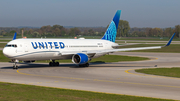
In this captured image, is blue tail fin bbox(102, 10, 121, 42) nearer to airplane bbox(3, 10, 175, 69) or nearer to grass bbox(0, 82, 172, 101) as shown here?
airplane bbox(3, 10, 175, 69)

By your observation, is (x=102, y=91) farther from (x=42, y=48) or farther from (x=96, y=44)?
(x=96, y=44)

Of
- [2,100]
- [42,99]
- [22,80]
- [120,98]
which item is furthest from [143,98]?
[22,80]

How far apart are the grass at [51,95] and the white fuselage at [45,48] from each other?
15.9 meters

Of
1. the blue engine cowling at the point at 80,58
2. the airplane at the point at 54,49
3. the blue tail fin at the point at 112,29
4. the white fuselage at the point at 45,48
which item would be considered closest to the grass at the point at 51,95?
the white fuselage at the point at 45,48

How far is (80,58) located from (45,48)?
530 cm

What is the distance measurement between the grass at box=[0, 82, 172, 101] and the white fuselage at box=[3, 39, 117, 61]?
15.9 metres

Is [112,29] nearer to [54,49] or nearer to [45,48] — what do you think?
[54,49]

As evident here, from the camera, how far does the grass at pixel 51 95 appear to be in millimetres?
19906

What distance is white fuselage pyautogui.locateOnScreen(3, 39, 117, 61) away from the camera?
40.0 meters

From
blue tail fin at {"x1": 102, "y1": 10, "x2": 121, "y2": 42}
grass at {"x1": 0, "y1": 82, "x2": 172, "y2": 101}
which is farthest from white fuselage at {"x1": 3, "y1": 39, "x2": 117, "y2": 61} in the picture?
grass at {"x1": 0, "y1": 82, "x2": 172, "y2": 101}

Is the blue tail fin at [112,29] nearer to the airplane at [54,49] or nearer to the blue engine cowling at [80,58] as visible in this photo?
the airplane at [54,49]

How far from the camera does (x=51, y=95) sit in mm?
21266

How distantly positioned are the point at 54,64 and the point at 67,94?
25399mm

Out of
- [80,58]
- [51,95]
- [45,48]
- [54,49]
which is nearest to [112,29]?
[80,58]
